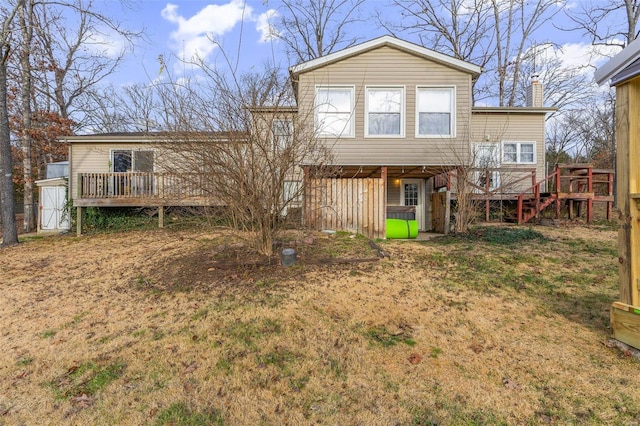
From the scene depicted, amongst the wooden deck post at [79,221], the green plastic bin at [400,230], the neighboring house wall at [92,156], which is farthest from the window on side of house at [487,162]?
the wooden deck post at [79,221]

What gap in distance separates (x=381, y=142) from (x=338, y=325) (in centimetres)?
709

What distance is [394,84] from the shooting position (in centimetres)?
963

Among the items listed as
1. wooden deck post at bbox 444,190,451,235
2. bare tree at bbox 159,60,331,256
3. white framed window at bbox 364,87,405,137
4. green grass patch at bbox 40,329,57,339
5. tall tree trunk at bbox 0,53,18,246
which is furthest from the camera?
wooden deck post at bbox 444,190,451,235

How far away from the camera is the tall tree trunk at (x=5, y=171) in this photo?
9.08 meters

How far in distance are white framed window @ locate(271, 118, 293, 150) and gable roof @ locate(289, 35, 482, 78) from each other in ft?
17.0

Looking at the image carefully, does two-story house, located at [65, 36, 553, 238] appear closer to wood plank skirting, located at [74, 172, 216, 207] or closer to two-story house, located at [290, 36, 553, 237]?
two-story house, located at [290, 36, 553, 237]

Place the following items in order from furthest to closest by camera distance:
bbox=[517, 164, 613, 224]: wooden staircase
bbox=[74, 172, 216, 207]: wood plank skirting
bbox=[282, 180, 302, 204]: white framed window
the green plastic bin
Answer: bbox=[517, 164, 613, 224]: wooden staircase
bbox=[74, 172, 216, 207]: wood plank skirting
the green plastic bin
bbox=[282, 180, 302, 204]: white framed window

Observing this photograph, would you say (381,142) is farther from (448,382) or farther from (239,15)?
(448,382)

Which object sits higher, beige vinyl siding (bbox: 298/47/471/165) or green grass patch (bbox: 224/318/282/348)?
beige vinyl siding (bbox: 298/47/471/165)

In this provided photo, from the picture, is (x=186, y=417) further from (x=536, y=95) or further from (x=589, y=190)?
(x=536, y=95)

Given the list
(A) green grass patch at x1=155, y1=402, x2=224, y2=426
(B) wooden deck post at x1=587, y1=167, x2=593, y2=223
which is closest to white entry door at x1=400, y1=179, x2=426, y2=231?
(B) wooden deck post at x1=587, y1=167, x2=593, y2=223

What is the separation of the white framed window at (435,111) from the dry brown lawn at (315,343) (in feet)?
15.8

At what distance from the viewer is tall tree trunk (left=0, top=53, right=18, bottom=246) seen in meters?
9.08

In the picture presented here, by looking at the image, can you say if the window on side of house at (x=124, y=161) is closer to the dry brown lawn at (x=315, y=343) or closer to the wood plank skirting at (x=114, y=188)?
the wood plank skirting at (x=114, y=188)
